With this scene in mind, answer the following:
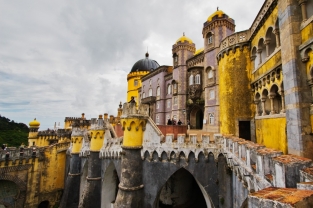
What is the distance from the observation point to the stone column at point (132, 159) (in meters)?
10.9

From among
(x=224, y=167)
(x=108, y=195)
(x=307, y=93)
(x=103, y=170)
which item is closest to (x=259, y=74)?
(x=307, y=93)

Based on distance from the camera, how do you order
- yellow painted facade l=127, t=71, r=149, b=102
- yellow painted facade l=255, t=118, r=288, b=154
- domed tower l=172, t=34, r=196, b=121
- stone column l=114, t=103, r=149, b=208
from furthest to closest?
yellow painted facade l=127, t=71, r=149, b=102 → domed tower l=172, t=34, r=196, b=121 → stone column l=114, t=103, r=149, b=208 → yellow painted facade l=255, t=118, r=288, b=154

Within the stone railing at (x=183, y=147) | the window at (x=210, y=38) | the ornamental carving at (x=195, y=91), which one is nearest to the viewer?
the stone railing at (x=183, y=147)

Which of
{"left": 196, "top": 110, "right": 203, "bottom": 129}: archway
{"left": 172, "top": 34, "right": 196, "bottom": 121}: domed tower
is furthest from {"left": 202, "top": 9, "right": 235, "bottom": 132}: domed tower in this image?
{"left": 172, "top": 34, "right": 196, "bottom": 121}: domed tower

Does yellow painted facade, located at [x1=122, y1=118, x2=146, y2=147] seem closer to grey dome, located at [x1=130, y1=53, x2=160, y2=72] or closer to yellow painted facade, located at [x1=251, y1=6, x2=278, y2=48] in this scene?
yellow painted facade, located at [x1=251, y1=6, x2=278, y2=48]

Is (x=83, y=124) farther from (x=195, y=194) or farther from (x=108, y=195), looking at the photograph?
(x=195, y=194)

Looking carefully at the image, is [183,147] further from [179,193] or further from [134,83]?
[134,83]

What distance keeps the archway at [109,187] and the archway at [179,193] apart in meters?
4.56

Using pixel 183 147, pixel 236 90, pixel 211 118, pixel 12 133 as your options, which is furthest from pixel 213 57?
pixel 12 133

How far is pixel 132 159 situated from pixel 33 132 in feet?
93.3

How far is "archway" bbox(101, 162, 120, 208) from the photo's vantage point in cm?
1539

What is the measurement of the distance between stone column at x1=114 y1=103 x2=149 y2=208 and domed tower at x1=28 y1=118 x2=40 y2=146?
27414 millimetres

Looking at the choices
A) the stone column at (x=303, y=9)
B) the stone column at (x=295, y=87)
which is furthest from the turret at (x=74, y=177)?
the stone column at (x=303, y=9)

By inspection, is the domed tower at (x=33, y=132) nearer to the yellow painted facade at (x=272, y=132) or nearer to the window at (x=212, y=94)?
the window at (x=212, y=94)
